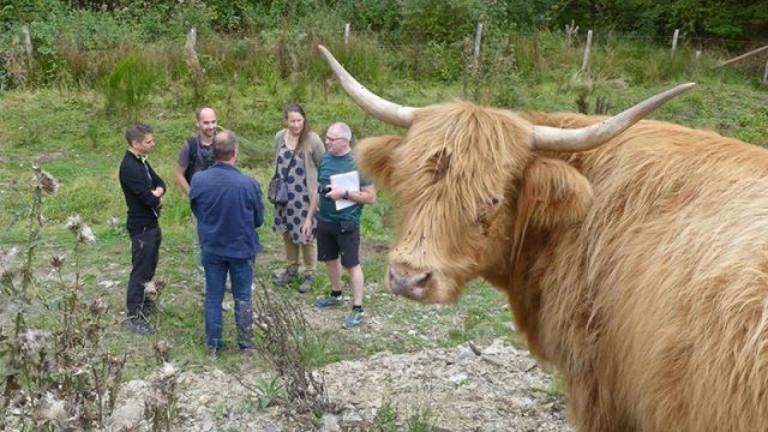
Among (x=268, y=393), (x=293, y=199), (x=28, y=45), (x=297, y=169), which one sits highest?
(x=28, y=45)

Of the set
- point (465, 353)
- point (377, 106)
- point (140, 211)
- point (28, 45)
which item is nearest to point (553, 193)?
point (377, 106)

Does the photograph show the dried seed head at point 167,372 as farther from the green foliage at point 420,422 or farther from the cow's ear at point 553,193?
the green foliage at point 420,422

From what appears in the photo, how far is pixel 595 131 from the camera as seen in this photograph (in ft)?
11.8

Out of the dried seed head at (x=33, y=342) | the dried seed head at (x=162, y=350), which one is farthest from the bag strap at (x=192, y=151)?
the dried seed head at (x=33, y=342)

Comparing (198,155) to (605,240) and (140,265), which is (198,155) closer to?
(140,265)

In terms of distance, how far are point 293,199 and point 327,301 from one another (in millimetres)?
909

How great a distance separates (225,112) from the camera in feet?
45.6

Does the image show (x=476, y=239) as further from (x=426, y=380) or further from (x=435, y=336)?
(x=435, y=336)

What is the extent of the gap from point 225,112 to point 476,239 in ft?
35.6

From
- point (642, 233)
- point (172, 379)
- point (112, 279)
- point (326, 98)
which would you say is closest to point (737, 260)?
point (642, 233)

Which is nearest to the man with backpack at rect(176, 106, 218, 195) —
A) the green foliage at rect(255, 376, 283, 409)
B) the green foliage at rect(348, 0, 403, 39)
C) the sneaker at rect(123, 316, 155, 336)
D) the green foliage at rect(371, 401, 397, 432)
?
the sneaker at rect(123, 316, 155, 336)

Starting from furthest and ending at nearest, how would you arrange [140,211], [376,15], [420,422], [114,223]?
[376,15], [114,223], [140,211], [420,422]

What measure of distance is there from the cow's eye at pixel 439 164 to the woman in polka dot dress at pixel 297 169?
351 centimetres

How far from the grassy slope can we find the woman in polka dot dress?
0.62 metres
